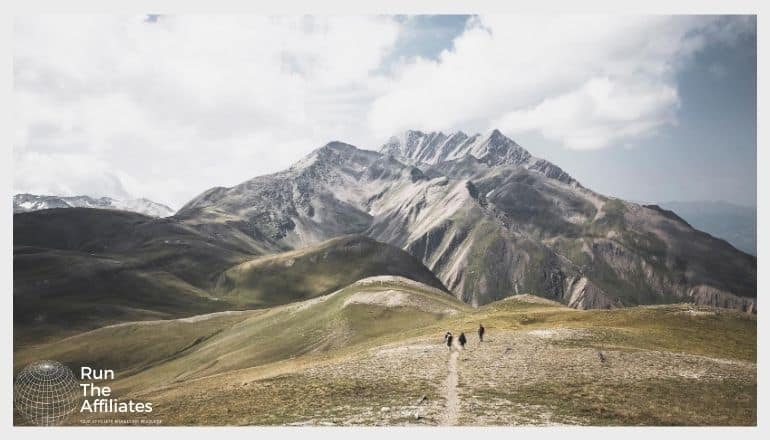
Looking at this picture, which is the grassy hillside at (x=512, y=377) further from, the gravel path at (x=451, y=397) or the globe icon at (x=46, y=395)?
the globe icon at (x=46, y=395)

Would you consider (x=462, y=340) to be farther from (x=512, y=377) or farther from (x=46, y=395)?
(x=46, y=395)

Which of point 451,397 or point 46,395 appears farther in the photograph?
point 46,395

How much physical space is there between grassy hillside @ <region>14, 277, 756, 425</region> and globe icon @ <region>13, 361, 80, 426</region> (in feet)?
27.9

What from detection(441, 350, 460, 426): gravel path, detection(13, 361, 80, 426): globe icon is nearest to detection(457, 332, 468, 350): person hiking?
detection(441, 350, 460, 426): gravel path

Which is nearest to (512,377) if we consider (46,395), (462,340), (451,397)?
(451,397)

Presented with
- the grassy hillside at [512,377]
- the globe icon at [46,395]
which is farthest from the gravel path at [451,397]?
the globe icon at [46,395]

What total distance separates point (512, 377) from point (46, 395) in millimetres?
45681

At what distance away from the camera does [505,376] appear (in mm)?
46219

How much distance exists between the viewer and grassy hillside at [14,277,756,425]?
38938mm

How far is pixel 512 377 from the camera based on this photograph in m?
45.9

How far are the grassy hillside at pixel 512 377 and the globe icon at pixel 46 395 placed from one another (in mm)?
8495

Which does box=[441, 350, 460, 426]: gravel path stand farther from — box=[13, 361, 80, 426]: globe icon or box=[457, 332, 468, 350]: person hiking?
box=[13, 361, 80, 426]: globe icon

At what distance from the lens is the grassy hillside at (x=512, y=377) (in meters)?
38.9

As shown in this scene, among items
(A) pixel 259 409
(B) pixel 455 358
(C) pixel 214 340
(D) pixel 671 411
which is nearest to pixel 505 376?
(B) pixel 455 358
